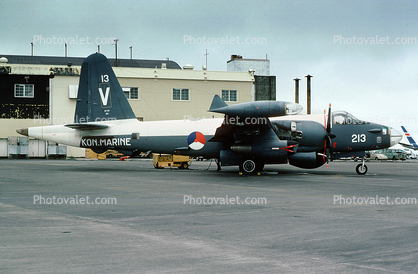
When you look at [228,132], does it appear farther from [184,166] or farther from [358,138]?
[184,166]

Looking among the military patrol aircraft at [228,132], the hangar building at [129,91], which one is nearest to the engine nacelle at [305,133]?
the military patrol aircraft at [228,132]

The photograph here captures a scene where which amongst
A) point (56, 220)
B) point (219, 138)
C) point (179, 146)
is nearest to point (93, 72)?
point (179, 146)

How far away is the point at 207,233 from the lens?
7.19m

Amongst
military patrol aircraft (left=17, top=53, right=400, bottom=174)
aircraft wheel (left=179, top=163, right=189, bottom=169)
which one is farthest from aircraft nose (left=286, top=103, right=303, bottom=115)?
aircraft wheel (left=179, top=163, right=189, bottom=169)

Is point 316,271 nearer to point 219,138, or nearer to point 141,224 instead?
point 141,224

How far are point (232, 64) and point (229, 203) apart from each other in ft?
174

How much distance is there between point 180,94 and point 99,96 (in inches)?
1078

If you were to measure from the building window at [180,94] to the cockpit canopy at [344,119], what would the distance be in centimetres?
3145

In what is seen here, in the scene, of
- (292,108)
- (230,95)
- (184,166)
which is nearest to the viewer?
(292,108)

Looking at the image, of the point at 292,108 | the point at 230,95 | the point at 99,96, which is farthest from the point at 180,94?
the point at 292,108

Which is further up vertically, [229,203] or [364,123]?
[364,123]

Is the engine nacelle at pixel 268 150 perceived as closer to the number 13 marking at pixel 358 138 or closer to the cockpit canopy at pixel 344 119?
the cockpit canopy at pixel 344 119

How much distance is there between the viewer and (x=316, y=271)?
198 inches

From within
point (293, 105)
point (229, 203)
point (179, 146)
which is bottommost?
point (229, 203)
